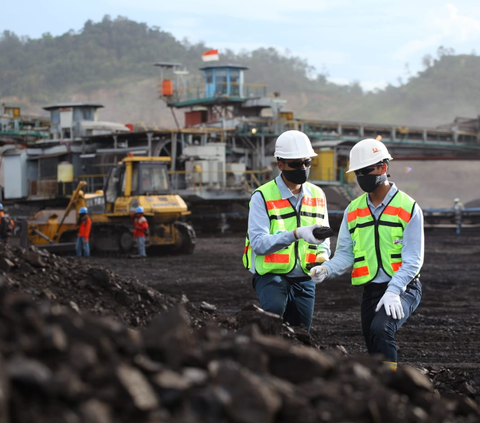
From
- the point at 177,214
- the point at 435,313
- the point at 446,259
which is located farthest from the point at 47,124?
the point at 435,313

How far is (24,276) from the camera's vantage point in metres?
7.35

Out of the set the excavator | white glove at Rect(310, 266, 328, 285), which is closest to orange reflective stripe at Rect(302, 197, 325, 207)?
white glove at Rect(310, 266, 328, 285)

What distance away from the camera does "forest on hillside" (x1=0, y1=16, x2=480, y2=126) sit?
105 metres

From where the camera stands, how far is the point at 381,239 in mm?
5891

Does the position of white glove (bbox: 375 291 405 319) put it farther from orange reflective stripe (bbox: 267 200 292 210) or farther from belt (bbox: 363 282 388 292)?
orange reflective stripe (bbox: 267 200 292 210)

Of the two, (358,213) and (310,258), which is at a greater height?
(358,213)

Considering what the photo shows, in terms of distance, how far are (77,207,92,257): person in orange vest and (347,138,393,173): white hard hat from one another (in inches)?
553

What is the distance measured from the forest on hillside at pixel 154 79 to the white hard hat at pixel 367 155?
305ft

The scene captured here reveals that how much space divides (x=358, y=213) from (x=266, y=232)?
2.26 ft

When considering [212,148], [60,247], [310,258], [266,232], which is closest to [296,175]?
[266,232]

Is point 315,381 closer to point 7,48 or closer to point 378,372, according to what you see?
point 378,372

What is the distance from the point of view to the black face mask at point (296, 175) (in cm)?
625

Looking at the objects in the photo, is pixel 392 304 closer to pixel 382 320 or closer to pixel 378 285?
pixel 382 320

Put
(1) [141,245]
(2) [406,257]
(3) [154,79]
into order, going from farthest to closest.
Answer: (3) [154,79]
(1) [141,245]
(2) [406,257]
